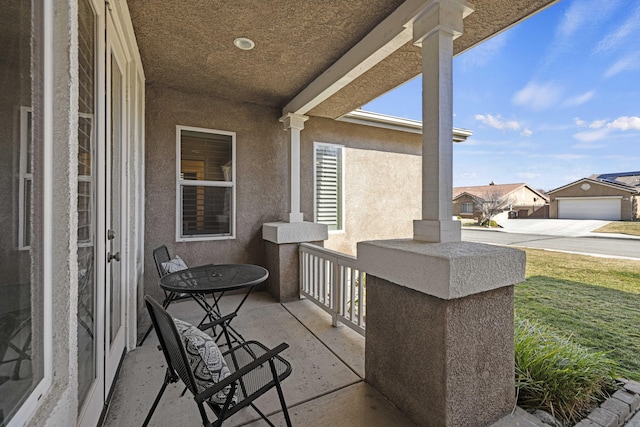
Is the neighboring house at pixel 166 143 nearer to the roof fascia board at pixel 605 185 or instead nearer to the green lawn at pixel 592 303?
the green lawn at pixel 592 303

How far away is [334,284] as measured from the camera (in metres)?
3.27

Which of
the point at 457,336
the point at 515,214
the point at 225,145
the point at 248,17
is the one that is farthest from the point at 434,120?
the point at 515,214

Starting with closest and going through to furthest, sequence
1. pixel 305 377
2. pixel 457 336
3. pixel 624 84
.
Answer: pixel 457 336, pixel 305 377, pixel 624 84

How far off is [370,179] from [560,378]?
4.43 m

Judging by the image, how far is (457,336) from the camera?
65.7 inches

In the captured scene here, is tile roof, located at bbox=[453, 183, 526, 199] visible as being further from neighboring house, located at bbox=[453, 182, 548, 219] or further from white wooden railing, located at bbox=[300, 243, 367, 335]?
white wooden railing, located at bbox=[300, 243, 367, 335]

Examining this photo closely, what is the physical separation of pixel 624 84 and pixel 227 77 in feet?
50.8

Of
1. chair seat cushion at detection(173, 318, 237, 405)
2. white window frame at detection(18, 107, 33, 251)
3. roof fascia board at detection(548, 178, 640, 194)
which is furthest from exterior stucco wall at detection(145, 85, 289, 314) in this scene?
roof fascia board at detection(548, 178, 640, 194)

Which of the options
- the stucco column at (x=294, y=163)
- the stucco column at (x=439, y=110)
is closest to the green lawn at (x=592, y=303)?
the stucco column at (x=439, y=110)

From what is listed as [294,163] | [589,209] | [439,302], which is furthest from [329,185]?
[589,209]

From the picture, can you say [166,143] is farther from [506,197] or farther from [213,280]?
[506,197]

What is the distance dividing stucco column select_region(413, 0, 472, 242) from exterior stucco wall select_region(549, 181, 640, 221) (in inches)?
924

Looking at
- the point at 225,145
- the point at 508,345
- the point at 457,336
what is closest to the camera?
the point at 457,336

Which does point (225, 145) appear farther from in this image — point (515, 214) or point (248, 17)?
point (515, 214)
